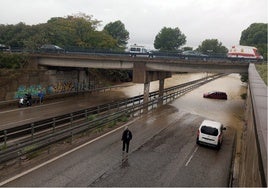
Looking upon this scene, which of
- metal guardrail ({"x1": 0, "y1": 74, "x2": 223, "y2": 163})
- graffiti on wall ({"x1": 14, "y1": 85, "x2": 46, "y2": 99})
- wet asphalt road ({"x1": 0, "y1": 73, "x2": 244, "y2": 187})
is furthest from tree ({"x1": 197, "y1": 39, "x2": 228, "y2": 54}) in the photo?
wet asphalt road ({"x1": 0, "y1": 73, "x2": 244, "y2": 187})

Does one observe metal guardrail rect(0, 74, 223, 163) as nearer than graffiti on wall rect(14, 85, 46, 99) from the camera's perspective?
Yes

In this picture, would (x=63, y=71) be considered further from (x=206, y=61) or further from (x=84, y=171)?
(x=84, y=171)

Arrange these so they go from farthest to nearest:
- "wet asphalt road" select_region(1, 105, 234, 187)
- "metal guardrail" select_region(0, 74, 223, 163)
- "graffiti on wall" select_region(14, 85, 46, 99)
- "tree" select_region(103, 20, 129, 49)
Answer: "tree" select_region(103, 20, 129, 49) < "graffiti on wall" select_region(14, 85, 46, 99) < "metal guardrail" select_region(0, 74, 223, 163) < "wet asphalt road" select_region(1, 105, 234, 187)

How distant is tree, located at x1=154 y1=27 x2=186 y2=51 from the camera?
409 feet

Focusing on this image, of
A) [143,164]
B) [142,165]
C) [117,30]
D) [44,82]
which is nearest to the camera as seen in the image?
[142,165]

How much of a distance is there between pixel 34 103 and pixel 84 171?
22213mm

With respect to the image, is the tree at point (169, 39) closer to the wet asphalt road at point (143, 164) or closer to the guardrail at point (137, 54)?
the guardrail at point (137, 54)

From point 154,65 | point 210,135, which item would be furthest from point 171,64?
point 210,135

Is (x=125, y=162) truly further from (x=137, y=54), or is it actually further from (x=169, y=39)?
(x=169, y=39)

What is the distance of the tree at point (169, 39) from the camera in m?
125

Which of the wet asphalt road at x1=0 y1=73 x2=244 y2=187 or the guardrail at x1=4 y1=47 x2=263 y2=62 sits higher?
the guardrail at x1=4 y1=47 x2=263 y2=62

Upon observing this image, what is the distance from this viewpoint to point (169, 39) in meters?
125

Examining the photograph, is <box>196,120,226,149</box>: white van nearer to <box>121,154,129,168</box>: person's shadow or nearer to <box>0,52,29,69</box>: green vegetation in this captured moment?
<box>121,154,129,168</box>: person's shadow

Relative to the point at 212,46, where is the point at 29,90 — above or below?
below
